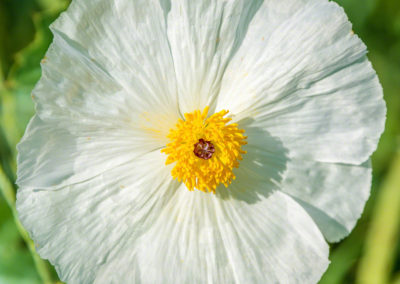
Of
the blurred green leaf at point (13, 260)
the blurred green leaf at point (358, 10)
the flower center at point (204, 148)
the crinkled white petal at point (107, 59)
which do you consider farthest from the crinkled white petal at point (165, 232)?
the blurred green leaf at point (358, 10)

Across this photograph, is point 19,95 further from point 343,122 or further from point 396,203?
point 396,203

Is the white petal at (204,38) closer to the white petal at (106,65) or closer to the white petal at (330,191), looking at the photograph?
the white petal at (106,65)

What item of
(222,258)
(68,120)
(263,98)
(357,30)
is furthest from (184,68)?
(357,30)

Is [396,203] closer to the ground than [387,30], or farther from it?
closer to the ground

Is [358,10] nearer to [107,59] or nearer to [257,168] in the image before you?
[257,168]

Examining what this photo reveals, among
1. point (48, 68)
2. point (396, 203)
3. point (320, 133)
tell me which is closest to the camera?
point (48, 68)

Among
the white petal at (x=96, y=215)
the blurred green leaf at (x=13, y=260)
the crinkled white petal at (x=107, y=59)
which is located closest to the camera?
the crinkled white petal at (x=107, y=59)

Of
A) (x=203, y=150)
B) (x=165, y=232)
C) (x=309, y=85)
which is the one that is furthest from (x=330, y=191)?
(x=165, y=232)
